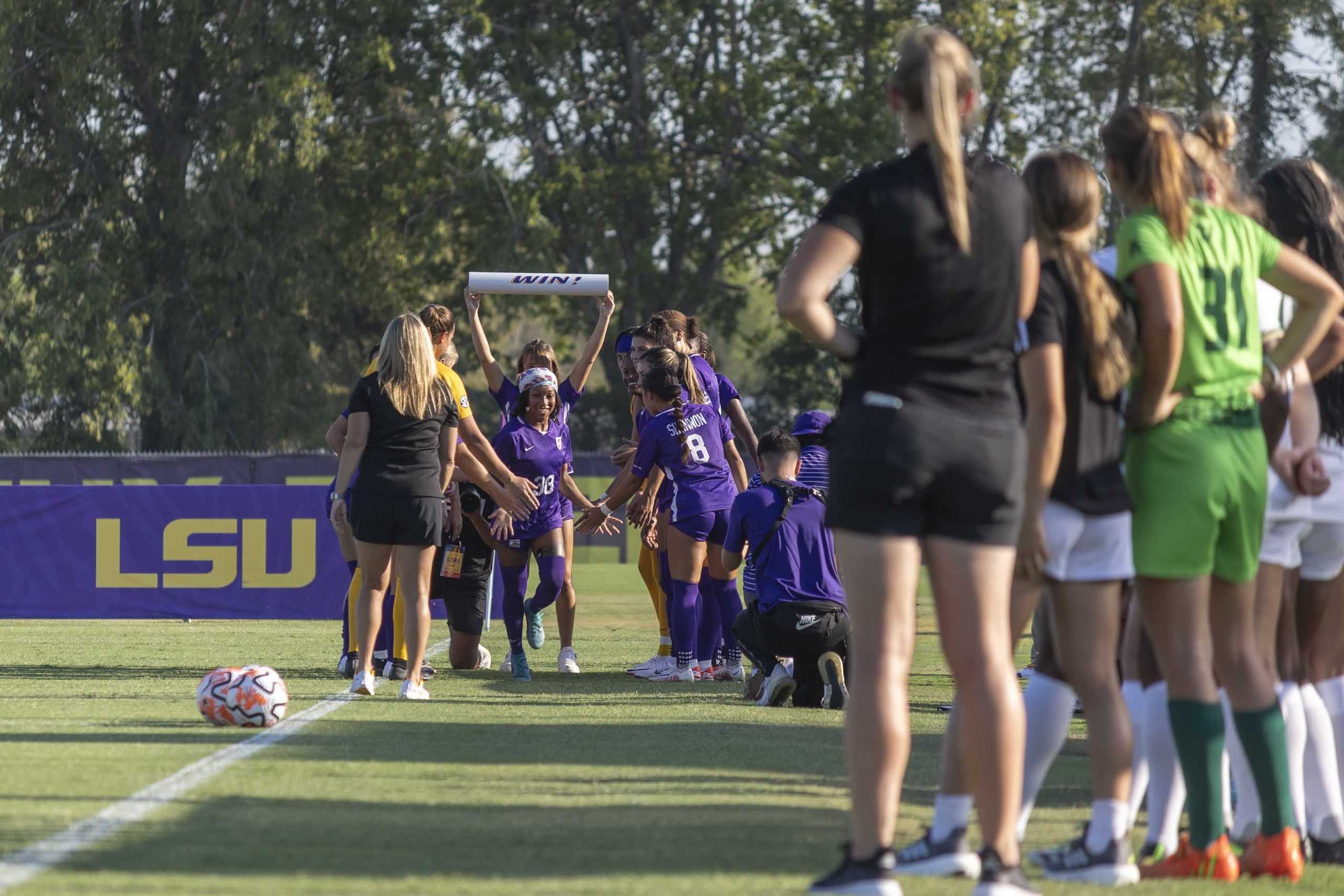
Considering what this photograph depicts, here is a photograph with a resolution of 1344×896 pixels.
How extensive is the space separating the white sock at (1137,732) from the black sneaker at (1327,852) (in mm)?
489

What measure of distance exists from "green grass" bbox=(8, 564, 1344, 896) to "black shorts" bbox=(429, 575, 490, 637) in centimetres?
51

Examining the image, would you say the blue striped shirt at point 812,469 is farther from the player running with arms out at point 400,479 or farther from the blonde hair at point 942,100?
the blonde hair at point 942,100

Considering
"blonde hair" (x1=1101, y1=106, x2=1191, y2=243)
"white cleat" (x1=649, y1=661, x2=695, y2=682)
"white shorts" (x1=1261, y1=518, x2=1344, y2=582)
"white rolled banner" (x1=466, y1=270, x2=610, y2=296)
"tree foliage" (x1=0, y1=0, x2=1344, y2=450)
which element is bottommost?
"white cleat" (x1=649, y1=661, x2=695, y2=682)

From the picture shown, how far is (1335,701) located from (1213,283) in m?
1.45

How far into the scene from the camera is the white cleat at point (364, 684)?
9695 mm

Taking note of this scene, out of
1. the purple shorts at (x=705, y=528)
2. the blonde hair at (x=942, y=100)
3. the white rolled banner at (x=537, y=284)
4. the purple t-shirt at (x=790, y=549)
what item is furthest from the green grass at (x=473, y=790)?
the white rolled banner at (x=537, y=284)

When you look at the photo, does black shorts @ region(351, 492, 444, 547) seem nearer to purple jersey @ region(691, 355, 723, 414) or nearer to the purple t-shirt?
the purple t-shirt

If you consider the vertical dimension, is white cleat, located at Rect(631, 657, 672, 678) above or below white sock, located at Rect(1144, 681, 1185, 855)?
below

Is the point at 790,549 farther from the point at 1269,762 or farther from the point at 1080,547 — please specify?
the point at 1080,547

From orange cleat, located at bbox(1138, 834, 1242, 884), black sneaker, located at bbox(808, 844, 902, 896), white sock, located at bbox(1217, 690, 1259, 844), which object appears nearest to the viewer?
black sneaker, located at bbox(808, 844, 902, 896)

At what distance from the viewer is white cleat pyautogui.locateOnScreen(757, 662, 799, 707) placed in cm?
948

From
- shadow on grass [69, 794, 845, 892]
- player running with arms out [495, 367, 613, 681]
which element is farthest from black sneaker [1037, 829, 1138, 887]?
player running with arms out [495, 367, 613, 681]

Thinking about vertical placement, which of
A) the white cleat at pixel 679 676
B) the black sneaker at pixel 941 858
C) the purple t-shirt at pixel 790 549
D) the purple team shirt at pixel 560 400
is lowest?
the white cleat at pixel 679 676

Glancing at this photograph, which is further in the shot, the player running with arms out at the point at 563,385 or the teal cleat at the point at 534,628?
the teal cleat at the point at 534,628
